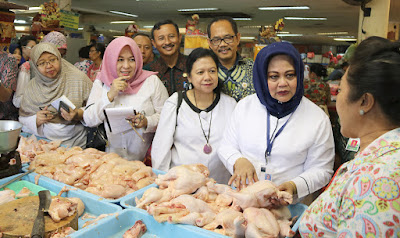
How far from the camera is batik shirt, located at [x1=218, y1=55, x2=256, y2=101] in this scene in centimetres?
287

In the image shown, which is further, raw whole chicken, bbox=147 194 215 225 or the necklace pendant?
the necklace pendant

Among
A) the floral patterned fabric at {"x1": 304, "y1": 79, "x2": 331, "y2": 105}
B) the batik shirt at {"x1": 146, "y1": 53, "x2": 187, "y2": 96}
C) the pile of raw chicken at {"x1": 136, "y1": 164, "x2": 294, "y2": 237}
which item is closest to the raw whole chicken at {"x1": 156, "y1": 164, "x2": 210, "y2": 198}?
the pile of raw chicken at {"x1": 136, "y1": 164, "x2": 294, "y2": 237}

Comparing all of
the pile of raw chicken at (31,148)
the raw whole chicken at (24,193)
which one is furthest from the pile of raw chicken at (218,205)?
the pile of raw chicken at (31,148)

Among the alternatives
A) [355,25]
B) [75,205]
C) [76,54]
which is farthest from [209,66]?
[355,25]

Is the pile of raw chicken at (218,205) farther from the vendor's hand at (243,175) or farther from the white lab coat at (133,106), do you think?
the white lab coat at (133,106)

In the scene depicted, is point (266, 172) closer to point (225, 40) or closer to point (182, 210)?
point (182, 210)

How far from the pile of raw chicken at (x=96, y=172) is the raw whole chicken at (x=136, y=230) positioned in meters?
0.34

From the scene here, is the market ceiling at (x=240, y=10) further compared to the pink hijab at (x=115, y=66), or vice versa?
the market ceiling at (x=240, y=10)

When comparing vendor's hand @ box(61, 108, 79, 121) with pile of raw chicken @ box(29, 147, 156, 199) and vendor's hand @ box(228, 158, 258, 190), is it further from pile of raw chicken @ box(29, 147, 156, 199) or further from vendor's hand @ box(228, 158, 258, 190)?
vendor's hand @ box(228, 158, 258, 190)

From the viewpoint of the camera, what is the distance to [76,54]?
700cm

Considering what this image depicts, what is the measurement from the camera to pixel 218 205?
1.83m

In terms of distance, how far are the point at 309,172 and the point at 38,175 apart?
5.48ft

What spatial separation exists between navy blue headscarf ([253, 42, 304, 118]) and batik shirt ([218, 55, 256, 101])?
663 mm

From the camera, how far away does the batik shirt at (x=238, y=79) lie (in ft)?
9.43
